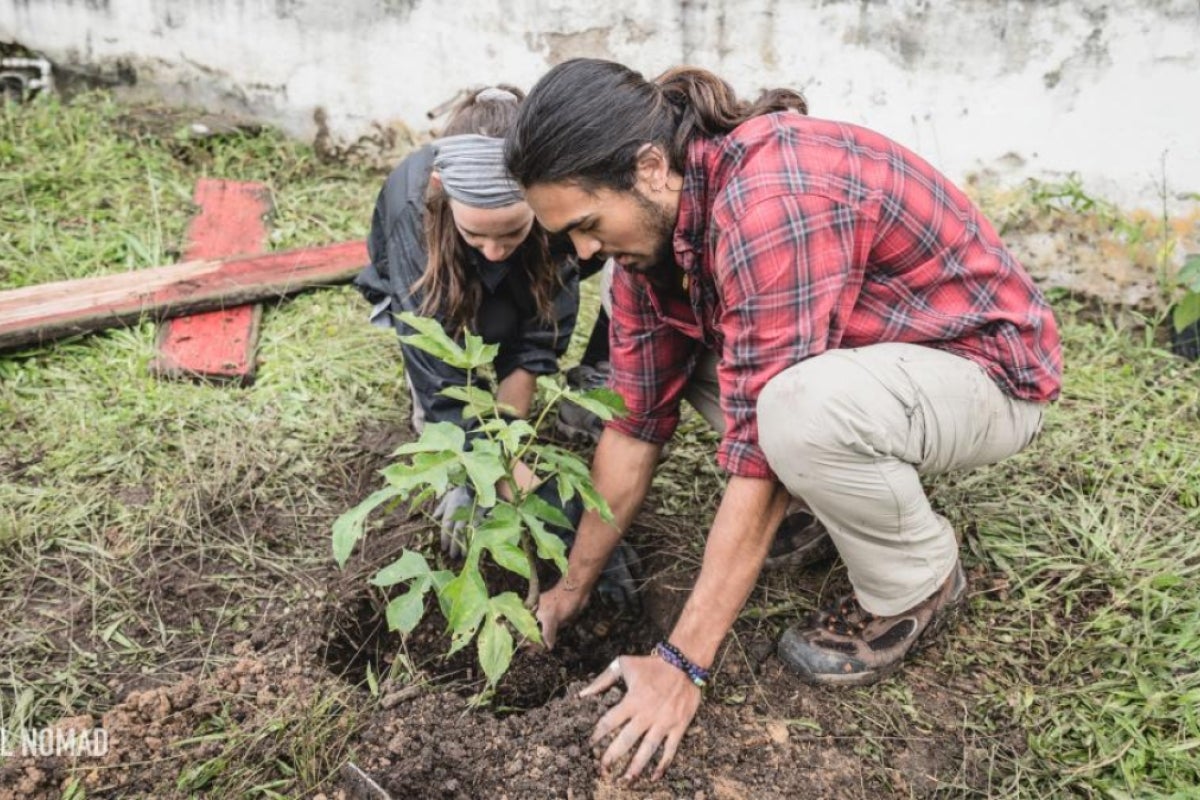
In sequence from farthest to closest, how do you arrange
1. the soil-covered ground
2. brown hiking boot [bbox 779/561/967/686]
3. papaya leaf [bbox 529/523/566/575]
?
brown hiking boot [bbox 779/561/967/686] < the soil-covered ground < papaya leaf [bbox 529/523/566/575]

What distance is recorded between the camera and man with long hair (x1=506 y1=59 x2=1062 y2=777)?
155 cm

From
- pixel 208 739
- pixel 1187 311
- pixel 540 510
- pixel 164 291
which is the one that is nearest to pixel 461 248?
pixel 540 510

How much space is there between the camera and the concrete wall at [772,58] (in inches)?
113

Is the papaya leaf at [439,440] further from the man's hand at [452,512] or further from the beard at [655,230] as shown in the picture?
the man's hand at [452,512]

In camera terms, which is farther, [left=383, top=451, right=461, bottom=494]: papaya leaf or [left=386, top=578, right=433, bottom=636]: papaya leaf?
[left=386, top=578, right=433, bottom=636]: papaya leaf

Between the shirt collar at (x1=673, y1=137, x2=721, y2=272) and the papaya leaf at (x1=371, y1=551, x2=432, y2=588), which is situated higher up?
the shirt collar at (x1=673, y1=137, x2=721, y2=272)

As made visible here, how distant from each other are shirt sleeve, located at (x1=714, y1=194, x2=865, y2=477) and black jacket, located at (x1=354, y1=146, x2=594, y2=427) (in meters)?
0.75

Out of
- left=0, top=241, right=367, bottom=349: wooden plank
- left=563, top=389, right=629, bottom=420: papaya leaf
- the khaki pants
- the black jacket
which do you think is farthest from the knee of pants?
left=0, top=241, right=367, bottom=349: wooden plank

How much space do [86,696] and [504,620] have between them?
2.76 ft

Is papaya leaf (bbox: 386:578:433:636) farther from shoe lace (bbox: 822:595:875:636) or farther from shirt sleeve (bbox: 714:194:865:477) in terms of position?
shoe lace (bbox: 822:595:875:636)

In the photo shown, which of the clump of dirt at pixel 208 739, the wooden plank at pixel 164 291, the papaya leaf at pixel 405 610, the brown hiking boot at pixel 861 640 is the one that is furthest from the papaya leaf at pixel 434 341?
the wooden plank at pixel 164 291

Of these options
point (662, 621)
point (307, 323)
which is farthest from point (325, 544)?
point (307, 323)

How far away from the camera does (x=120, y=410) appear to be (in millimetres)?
2721

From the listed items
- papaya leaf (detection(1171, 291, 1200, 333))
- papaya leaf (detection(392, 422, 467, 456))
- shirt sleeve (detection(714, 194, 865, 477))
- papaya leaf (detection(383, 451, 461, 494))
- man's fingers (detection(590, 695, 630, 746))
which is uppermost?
shirt sleeve (detection(714, 194, 865, 477))
